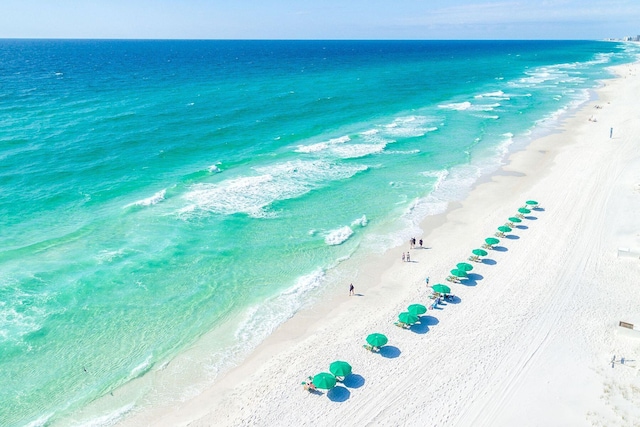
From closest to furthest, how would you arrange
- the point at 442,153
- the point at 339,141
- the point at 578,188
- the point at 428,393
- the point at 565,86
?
1. the point at 428,393
2. the point at 578,188
3. the point at 442,153
4. the point at 339,141
5. the point at 565,86

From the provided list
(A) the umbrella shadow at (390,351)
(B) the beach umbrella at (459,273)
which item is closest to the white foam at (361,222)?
(B) the beach umbrella at (459,273)

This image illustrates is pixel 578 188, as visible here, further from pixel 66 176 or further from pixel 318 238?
pixel 66 176

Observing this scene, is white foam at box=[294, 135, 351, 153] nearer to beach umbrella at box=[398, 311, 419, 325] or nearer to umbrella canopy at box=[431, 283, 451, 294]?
umbrella canopy at box=[431, 283, 451, 294]

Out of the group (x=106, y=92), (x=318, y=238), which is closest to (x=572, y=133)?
(x=318, y=238)

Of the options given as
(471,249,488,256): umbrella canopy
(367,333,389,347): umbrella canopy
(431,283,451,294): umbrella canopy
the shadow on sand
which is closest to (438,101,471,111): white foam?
(471,249,488,256): umbrella canopy

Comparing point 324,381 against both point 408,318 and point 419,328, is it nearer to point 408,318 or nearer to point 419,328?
point 408,318

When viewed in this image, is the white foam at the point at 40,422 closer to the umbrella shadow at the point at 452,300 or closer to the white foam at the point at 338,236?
the white foam at the point at 338,236
